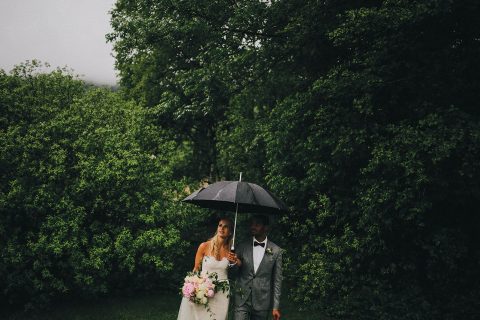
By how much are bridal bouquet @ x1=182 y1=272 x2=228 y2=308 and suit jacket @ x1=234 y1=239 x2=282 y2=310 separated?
0.31m

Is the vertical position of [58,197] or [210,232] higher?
[58,197]

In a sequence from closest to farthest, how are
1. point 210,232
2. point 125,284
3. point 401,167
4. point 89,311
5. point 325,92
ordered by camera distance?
point 401,167
point 325,92
point 89,311
point 125,284
point 210,232

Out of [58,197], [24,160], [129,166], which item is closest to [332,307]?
[129,166]

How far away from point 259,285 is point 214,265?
71 centimetres

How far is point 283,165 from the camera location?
1127 cm

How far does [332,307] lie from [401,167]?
4.01 metres

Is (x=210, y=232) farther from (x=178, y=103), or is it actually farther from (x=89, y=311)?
(x=89, y=311)

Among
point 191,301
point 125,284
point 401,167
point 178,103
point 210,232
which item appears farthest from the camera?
point 210,232

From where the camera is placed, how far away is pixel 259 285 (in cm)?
558

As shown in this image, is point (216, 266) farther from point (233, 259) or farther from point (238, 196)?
point (238, 196)

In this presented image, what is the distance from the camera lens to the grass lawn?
34.5 feet

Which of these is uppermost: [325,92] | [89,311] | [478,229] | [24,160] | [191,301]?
[325,92]

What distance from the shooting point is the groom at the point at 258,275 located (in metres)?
5.58

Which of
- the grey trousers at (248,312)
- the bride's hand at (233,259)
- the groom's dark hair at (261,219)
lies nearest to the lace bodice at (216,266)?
the bride's hand at (233,259)
